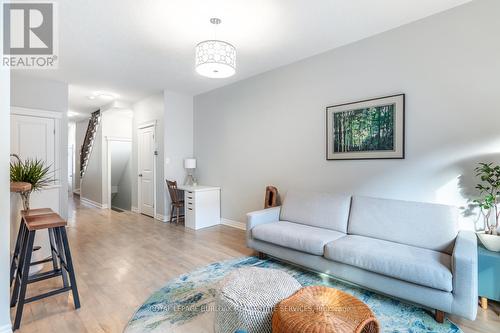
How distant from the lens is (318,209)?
3072 millimetres

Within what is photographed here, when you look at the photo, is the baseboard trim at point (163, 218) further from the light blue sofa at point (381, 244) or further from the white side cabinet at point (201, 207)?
the light blue sofa at point (381, 244)

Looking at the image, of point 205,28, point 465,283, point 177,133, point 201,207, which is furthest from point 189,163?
point 465,283

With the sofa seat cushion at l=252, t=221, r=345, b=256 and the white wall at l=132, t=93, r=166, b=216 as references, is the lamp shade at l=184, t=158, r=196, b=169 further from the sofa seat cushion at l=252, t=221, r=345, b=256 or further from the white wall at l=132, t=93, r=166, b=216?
the sofa seat cushion at l=252, t=221, r=345, b=256

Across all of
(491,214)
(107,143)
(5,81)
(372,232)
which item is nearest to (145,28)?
(5,81)

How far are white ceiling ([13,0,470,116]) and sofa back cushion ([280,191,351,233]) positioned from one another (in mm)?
1915

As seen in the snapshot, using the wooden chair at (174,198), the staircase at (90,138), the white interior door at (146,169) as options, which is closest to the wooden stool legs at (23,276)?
the wooden chair at (174,198)

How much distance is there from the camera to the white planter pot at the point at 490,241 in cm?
207

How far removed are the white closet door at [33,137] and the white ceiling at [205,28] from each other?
114 centimetres

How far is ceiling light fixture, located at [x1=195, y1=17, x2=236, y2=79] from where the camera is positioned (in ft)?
7.91

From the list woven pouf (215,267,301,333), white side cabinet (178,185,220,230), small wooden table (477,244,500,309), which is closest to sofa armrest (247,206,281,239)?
woven pouf (215,267,301,333)

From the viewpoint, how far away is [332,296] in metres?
1.57

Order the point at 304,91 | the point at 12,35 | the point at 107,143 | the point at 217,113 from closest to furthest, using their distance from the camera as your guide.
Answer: the point at 12,35 < the point at 304,91 < the point at 217,113 < the point at 107,143

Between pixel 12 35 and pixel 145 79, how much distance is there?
1.80 metres

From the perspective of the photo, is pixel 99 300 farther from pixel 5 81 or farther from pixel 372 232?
pixel 372 232
